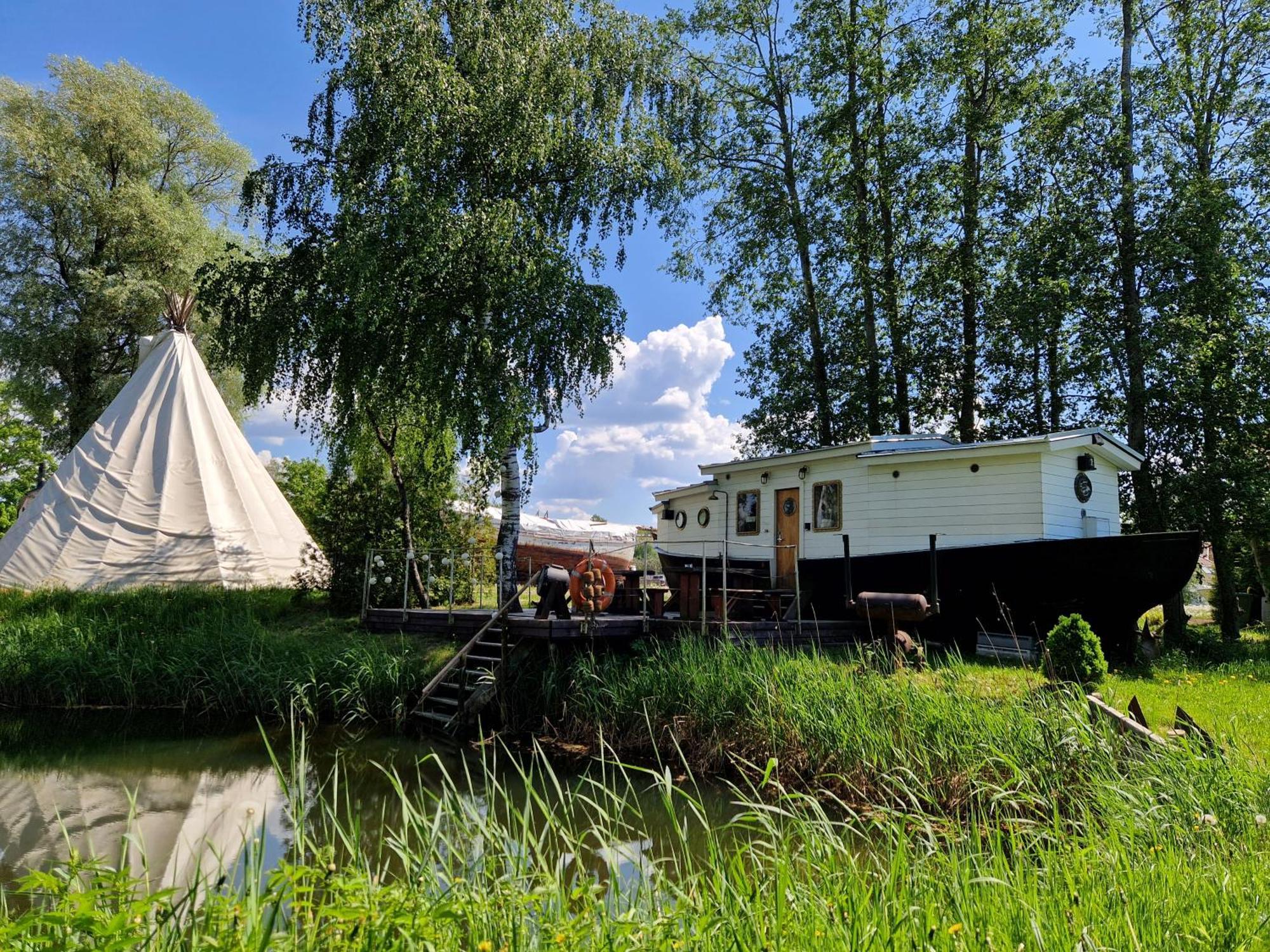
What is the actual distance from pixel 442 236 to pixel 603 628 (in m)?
6.30

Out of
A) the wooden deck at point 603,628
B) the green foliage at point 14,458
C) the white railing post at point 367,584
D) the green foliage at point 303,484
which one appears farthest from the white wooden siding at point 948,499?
the green foliage at point 14,458

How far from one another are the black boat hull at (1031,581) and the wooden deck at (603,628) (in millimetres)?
471

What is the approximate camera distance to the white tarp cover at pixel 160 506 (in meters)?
15.1

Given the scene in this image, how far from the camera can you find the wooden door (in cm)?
1434

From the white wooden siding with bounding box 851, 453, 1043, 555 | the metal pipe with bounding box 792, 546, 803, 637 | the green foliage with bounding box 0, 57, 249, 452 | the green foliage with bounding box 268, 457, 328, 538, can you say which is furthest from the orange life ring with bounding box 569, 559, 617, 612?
the green foliage with bounding box 0, 57, 249, 452

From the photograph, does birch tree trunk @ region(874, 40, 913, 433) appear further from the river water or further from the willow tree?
the river water

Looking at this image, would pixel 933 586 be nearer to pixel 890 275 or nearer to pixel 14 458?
pixel 890 275

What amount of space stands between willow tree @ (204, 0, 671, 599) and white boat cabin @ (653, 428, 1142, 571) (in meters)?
3.88

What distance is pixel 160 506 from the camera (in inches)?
623

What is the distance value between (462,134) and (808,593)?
384 inches

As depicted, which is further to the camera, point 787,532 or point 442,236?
Answer: point 787,532

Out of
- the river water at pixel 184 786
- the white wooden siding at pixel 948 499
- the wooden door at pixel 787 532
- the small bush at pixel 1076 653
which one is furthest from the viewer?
the wooden door at pixel 787 532

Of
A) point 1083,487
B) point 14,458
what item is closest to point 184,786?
point 1083,487

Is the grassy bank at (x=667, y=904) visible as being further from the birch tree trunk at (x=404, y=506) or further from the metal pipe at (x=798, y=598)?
the birch tree trunk at (x=404, y=506)
